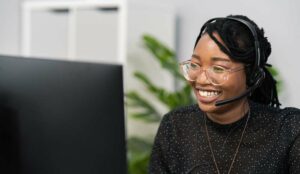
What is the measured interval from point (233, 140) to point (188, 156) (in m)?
0.12

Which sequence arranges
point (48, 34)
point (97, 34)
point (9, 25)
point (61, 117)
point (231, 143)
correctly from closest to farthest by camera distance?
point (61, 117) → point (231, 143) → point (97, 34) → point (48, 34) → point (9, 25)

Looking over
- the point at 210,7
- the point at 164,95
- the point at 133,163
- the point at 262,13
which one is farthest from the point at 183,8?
the point at 133,163

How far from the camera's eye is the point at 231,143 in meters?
1.18

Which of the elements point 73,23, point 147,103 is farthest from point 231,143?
point 73,23

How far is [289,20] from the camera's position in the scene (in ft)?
8.55

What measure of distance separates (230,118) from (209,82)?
5.3 inches

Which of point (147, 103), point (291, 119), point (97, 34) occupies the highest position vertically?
point (97, 34)

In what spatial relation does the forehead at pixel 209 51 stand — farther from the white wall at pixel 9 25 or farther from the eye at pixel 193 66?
the white wall at pixel 9 25

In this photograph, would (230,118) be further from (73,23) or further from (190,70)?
(73,23)

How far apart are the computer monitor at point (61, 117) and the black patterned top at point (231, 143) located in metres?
0.37

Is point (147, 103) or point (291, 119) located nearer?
point (291, 119)

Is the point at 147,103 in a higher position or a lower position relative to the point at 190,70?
lower

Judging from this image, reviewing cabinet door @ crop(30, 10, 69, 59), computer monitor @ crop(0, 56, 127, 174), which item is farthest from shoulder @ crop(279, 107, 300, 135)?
cabinet door @ crop(30, 10, 69, 59)

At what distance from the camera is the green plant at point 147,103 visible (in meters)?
2.53
